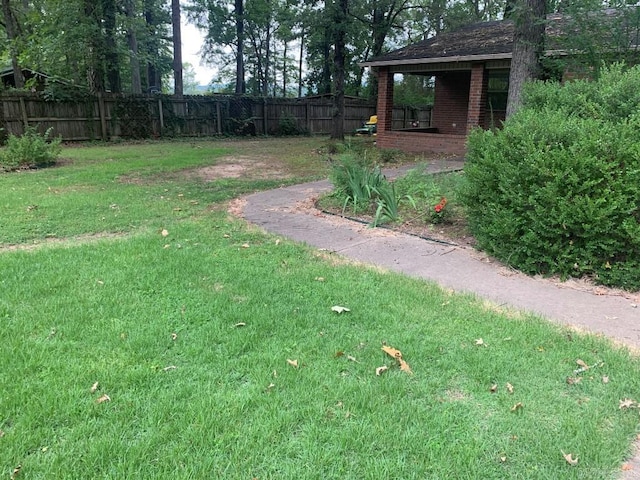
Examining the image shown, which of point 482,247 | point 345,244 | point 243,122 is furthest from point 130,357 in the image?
point 243,122

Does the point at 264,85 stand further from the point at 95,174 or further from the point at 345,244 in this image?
the point at 345,244

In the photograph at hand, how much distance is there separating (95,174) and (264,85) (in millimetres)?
30192

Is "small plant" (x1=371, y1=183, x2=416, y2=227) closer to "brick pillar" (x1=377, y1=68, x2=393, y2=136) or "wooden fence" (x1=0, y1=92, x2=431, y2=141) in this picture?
"brick pillar" (x1=377, y1=68, x2=393, y2=136)

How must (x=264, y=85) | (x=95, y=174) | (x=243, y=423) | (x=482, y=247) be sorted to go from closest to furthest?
(x=243, y=423) → (x=482, y=247) → (x=95, y=174) → (x=264, y=85)

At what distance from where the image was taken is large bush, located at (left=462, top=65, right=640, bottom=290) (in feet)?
12.9

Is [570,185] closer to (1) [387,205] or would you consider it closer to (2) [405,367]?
(2) [405,367]

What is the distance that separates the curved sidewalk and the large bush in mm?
252

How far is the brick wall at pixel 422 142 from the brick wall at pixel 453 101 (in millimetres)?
2352

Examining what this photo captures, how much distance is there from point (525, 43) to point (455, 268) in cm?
466

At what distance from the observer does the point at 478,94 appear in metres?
13.0

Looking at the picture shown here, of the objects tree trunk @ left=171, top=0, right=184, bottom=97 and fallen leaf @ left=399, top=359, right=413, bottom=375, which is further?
tree trunk @ left=171, top=0, right=184, bottom=97

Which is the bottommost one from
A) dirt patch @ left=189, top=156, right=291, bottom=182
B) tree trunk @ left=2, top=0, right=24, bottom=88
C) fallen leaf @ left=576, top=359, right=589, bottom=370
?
fallen leaf @ left=576, top=359, right=589, bottom=370

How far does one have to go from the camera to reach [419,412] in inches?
94.2

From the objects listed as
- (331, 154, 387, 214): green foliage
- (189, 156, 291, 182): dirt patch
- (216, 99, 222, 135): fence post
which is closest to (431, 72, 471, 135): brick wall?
(189, 156, 291, 182): dirt patch
